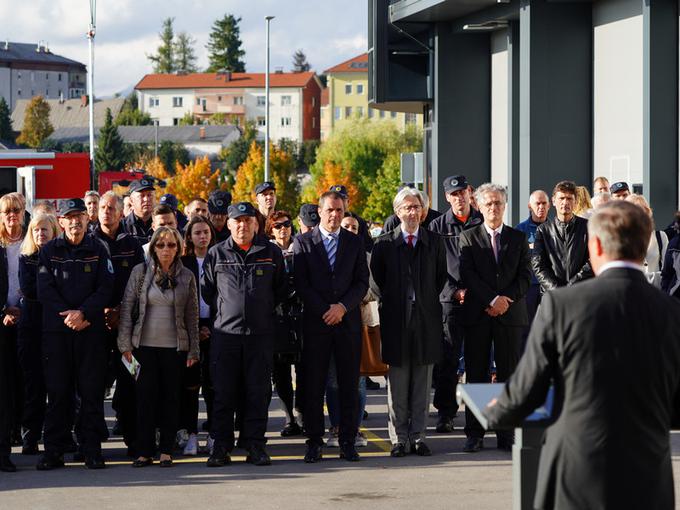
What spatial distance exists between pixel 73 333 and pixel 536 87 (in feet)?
46.3

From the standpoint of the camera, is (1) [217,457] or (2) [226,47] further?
(2) [226,47]

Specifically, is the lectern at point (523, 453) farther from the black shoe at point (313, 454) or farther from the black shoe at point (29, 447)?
the black shoe at point (29, 447)

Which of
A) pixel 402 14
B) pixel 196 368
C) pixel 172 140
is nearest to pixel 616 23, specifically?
pixel 402 14

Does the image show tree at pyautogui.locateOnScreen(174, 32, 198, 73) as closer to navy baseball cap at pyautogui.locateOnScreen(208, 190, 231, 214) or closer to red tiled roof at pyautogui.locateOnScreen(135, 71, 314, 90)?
red tiled roof at pyautogui.locateOnScreen(135, 71, 314, 90)

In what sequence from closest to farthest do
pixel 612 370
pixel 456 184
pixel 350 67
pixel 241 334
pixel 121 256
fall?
pixel 612 370 → pixel 241 334 → pixel 121 256 → pixel 456 184 → pixel 350 67

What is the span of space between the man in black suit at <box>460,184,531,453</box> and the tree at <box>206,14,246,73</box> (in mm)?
166025

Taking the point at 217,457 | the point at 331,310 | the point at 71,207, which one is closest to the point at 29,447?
the point at 217,457

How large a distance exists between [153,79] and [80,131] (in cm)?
1531

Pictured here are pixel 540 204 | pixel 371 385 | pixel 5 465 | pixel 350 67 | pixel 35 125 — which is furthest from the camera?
pixel 35 125

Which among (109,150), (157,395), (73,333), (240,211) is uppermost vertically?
(109,150)

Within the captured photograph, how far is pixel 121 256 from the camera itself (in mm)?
10500

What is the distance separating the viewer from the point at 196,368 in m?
10.5

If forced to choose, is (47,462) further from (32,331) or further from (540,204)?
(540,204)

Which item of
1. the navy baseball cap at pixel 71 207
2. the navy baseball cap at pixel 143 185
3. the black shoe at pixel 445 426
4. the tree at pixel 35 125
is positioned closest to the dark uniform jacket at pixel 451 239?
the black shoe at pixel 445 426
